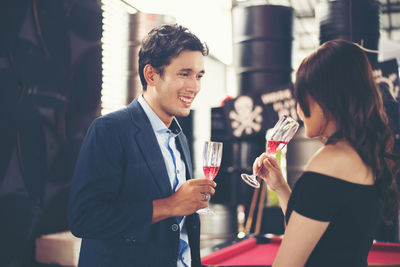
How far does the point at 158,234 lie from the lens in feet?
4.97

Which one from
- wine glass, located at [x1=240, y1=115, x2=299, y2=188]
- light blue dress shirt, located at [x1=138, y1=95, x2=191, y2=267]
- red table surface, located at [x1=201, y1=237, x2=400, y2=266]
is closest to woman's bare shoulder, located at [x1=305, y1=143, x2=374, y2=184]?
wine glass, located at [x1=240, y1=115, x2=299, y2=188]

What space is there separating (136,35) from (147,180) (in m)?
3.41

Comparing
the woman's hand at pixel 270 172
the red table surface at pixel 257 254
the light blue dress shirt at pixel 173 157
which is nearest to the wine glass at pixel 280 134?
the woman's hand at pixel 270 172

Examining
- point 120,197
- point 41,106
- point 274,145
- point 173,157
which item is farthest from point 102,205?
point 41,106

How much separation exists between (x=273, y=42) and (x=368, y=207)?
3.42 m

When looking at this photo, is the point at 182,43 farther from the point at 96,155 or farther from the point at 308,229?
the point at 308,229

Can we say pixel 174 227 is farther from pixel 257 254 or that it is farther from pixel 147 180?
pixel 257 254

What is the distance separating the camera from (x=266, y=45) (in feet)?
14.4

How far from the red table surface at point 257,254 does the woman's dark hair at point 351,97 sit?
47.1 inches

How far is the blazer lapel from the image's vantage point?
1.53m


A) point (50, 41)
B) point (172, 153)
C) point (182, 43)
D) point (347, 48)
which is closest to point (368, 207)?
point (347, 48)

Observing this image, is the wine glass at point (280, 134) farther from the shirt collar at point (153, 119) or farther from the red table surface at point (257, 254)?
the red table surface at point (257, 254)

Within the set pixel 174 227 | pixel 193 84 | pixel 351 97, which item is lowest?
pixel 174 227

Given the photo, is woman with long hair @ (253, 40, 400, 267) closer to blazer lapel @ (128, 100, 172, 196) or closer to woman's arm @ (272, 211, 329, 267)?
woman's arm @ (272, 211, 329, 267)
